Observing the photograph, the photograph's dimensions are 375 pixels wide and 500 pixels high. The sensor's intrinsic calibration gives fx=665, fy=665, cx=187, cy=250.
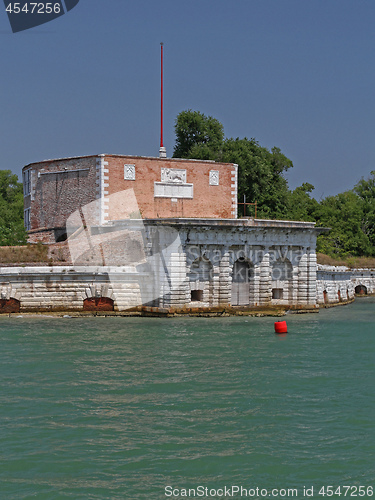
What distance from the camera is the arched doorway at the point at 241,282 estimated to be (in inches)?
1224

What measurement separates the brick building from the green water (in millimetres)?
11390

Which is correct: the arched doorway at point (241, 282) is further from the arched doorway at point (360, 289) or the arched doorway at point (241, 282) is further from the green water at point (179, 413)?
the arched doorway at point (360, 289)

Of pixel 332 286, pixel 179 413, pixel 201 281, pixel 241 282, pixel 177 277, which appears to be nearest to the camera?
pixel 179 413

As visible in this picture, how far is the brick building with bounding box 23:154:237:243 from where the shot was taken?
33406mm

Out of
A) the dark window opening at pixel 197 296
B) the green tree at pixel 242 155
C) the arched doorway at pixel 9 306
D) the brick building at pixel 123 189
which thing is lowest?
the arched doorway at pixel 9 306

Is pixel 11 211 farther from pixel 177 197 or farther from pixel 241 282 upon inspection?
pixel 241 282

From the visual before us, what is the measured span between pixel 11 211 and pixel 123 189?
26748 millimetres

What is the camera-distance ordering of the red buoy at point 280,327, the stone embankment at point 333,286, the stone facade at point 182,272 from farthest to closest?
the stone embankment at point 333,286 → the stone facade at point 182,272 → the red buoy at point 280,327

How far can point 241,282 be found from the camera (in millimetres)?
31219

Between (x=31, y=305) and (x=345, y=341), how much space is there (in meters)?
13.4

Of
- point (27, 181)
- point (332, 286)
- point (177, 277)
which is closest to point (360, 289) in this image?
point (332, 286)

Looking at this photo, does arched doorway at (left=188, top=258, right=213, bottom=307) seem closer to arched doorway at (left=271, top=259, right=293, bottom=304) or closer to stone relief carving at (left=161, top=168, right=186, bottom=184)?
arched doorway at (left=271, top=259, right=293, bottom=304)

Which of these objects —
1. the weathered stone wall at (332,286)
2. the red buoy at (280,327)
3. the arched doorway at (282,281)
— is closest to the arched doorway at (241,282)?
the arched doorway at (282,281)

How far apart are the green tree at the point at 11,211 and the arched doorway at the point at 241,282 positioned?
10.9 metres
